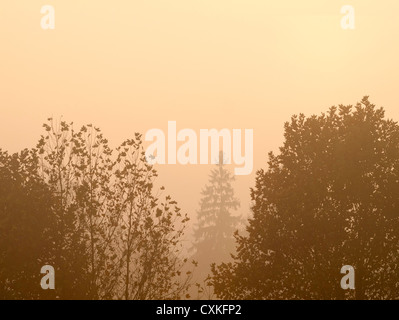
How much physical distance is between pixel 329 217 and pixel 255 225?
3.00 m

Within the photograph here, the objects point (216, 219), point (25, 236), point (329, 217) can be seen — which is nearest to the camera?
point (25, 236)

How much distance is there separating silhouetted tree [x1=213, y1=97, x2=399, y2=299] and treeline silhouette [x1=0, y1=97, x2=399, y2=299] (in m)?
0.04

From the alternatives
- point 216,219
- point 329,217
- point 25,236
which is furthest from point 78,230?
point 216,219

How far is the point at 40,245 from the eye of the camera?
1608 cm

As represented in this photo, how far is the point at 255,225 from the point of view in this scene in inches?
788

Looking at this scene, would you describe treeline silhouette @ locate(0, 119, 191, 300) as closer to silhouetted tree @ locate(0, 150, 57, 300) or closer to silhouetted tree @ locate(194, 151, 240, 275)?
silhouetted tree @ locate(0, 150, 57, 300)

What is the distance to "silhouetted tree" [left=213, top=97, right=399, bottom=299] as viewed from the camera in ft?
59.2

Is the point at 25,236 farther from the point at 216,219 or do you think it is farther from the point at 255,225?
the point at 216,219

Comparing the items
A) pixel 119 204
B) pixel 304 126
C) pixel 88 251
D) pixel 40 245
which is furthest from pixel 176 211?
pixel 304 126

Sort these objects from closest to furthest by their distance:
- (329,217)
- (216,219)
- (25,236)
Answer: (25,236), (329,217), (216,219)

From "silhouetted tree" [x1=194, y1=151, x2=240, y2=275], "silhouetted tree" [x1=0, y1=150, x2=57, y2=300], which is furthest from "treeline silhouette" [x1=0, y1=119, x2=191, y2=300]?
"silhouetted tree" [x1=194, y1=151, x2=240, y2=275]
